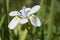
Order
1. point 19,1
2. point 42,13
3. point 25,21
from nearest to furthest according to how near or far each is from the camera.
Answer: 1. point 25,21
2. point 42,13
3. point 19,1

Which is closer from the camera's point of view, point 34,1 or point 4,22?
point 4,22

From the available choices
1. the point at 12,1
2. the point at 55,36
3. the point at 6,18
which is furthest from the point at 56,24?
the point at 6,18

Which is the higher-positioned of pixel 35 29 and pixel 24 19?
pixel 24 19

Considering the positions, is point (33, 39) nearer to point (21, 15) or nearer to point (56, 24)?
point (21, 15)

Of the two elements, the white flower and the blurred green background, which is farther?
the blurred green background

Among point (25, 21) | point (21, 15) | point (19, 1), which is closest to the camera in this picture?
point (25, 21)

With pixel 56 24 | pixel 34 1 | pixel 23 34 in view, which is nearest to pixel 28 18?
pixel 23 34

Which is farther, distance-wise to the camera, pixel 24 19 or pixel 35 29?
pixel 35 29

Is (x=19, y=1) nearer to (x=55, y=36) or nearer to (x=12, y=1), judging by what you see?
(x=12, y=1)

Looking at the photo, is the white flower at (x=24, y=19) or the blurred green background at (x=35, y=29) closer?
the white flower at (x=24, y=19)

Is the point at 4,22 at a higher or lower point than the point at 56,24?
higher
